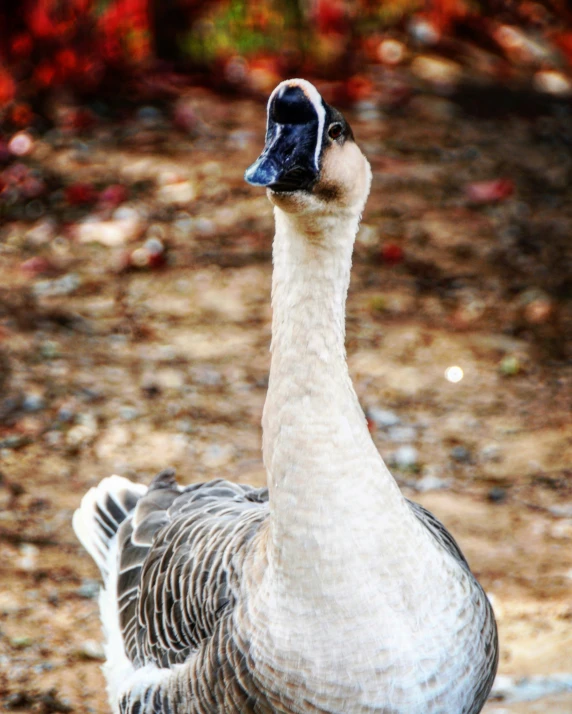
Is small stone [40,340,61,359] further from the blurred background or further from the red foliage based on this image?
the red foliage

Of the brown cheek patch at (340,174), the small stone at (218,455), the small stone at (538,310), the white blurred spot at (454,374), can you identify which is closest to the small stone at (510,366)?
the white blurred spot at (454,374)

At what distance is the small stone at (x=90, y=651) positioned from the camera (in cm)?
430

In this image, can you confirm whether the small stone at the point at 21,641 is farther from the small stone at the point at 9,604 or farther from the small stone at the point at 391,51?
the small stone at the point at 391,51

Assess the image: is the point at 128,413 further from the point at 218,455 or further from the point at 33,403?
the point at 218,455

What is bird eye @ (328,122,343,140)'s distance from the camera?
2486mm

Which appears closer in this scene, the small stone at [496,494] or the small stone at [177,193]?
the small stone at [496,494]

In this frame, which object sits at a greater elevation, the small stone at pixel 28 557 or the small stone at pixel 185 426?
the small stone at pixel 185 426

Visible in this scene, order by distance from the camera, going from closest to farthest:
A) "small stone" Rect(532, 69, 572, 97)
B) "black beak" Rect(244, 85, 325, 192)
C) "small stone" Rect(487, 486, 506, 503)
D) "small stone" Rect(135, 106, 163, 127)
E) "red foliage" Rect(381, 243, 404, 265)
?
"black beak" Rect(244, 85, 325, 192) < "small stone" Rect(487, 486, 506, 503) < "red foliage" Rect(381, 243, 404, 265) < "small stone" Rect(135, 106, 163, 127) < "small stone" Rect(532, 69, 572, 97)

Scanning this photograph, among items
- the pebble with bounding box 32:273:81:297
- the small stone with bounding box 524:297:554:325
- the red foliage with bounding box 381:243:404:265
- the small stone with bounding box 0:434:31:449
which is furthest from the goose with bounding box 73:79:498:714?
the red foliage with bounding box 381:243:404:265

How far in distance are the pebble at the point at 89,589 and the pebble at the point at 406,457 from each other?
1748 millimetres

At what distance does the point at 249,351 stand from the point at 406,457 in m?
1.45

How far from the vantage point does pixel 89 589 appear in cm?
466

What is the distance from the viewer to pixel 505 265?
7.36 m

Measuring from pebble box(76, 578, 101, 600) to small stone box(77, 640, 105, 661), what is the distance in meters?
0.31
